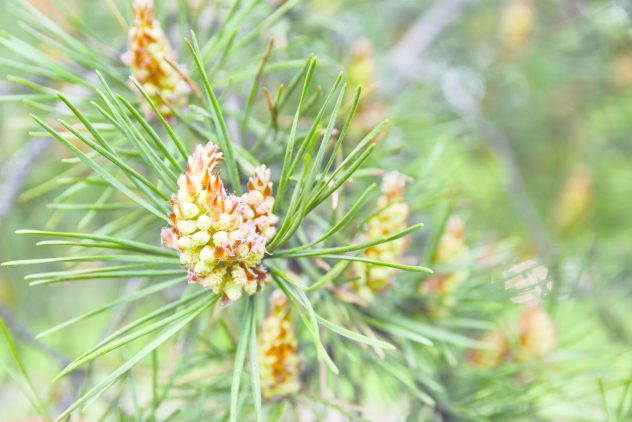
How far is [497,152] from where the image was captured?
88cm

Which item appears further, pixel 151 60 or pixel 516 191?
pixel 516 191

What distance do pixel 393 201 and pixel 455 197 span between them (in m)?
0.09

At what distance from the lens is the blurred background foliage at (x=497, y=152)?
1.57ft

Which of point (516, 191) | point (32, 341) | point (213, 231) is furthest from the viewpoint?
point (516, 191)

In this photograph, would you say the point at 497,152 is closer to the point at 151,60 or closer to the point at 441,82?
the point at 441,82

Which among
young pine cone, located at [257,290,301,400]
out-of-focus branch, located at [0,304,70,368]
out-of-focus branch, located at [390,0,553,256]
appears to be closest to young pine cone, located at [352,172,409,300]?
young pine cone, located at [257,290,301,400]

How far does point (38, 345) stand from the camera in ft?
1.52

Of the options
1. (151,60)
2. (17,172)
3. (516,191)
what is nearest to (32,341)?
(17,172)

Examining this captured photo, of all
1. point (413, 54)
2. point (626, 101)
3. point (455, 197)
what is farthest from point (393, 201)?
point (626, 101)

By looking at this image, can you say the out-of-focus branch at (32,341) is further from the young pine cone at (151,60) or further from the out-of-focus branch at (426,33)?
the out-of-focus branch at (426,33)

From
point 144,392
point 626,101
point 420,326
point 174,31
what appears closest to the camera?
point 420,326

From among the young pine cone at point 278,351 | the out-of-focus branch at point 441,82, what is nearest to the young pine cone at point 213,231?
the young pine cone at point 278,351

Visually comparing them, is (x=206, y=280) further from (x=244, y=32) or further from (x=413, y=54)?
(x=413, y=54)

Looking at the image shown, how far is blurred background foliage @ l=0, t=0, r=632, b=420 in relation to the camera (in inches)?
18.8
